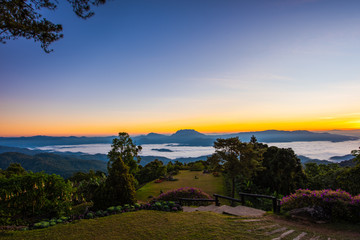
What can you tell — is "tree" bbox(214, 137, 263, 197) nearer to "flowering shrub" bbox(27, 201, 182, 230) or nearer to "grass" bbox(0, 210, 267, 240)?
"flowering shrub" bbox(27, 201, 182, 230)

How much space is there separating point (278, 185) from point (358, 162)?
7.51m

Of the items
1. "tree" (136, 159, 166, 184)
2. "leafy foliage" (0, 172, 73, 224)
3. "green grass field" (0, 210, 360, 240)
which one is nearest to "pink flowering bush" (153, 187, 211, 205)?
"green grass field" (0, 210, 360, 240)

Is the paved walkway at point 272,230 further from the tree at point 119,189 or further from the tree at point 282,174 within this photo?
the tree at point 282,174

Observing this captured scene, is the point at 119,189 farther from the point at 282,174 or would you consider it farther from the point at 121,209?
the point at 282,174

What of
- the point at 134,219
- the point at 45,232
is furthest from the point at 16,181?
the point at 134,219

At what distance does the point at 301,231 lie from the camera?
650 cm

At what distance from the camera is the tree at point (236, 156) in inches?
590

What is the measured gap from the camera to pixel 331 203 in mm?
8062

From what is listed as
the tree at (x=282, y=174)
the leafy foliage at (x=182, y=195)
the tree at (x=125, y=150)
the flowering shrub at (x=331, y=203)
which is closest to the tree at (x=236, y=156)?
the leafy foliage at (x=182, y=195)

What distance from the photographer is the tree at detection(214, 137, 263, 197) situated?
590 inches

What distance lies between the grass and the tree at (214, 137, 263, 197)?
786cm

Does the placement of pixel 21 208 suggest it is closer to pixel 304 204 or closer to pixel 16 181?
pixel 16 181

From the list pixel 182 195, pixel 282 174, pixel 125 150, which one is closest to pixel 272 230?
pixel 182 195

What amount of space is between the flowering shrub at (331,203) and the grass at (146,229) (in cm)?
367
